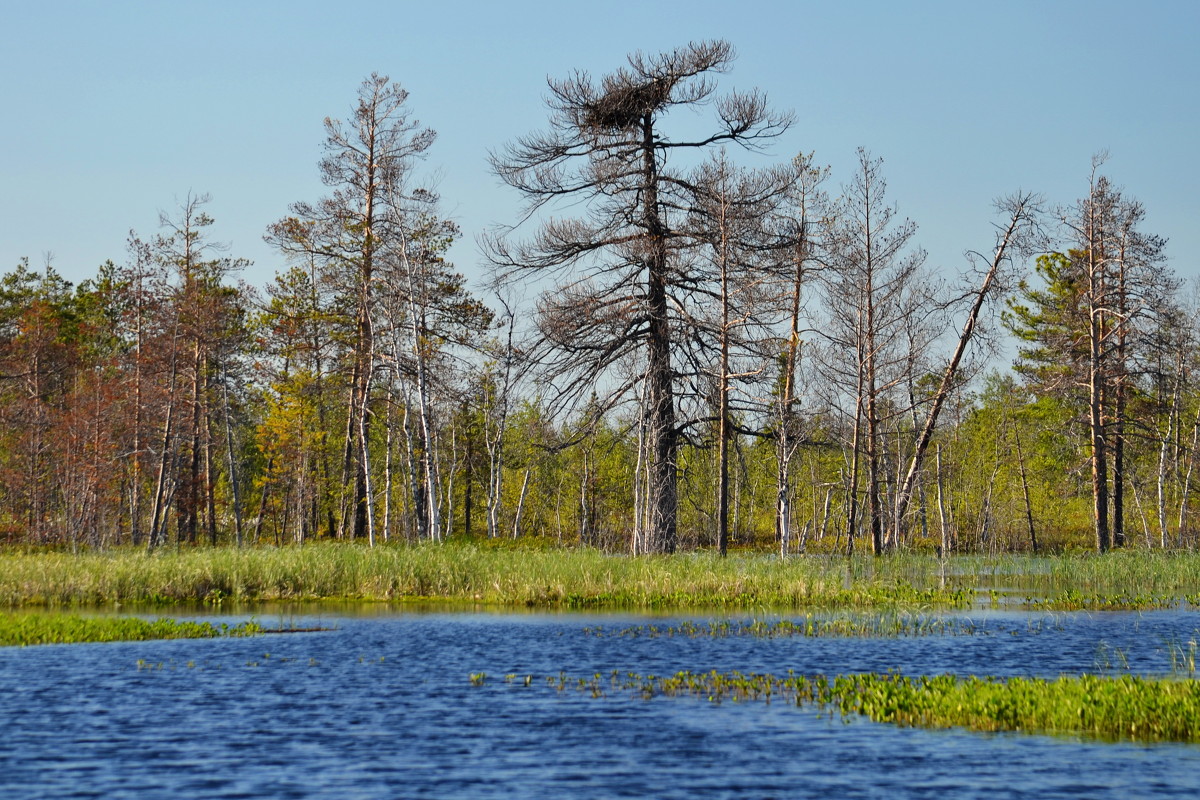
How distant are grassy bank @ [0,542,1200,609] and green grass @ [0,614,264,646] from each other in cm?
487

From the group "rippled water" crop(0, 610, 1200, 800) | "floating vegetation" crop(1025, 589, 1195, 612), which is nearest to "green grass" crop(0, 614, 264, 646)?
"rippled water" crop(0, 610, 1200, 800)

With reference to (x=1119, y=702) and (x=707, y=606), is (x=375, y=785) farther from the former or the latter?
(x=707, y=606)

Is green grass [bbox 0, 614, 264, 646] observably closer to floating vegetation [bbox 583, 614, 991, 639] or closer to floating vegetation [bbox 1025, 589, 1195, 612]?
floating vegetation [bbox 583, 614, 991, 639]

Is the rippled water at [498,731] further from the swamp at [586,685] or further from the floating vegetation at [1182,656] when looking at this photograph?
the floating vegetation at [1182,656]

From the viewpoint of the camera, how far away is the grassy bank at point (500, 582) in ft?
72.0

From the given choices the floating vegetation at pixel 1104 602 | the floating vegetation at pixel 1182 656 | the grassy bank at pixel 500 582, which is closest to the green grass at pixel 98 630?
the grassy bank at pixel 500 582

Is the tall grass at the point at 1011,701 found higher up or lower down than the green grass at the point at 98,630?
higher up

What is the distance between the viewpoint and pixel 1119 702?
32.4ft

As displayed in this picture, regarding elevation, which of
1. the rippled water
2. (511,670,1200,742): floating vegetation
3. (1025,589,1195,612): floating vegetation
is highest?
(511,670,1200,742): floating vegetation

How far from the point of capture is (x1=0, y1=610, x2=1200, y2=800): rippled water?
8.02 m

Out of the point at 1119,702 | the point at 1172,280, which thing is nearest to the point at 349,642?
the point at 1119,702

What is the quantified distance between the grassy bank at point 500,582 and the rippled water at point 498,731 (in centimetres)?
582

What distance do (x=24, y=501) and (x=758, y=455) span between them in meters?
37.6

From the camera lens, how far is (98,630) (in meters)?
16.8
